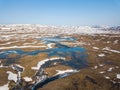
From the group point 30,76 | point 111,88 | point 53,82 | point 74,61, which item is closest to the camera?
point 111,88

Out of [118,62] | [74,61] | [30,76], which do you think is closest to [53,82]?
[30,76]

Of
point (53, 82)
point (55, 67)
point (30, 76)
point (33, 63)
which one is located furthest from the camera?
point (33, 63)

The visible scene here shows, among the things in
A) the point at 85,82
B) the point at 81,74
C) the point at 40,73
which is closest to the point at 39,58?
the point at 40,73

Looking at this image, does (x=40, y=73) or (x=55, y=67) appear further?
(x=55, y=67)

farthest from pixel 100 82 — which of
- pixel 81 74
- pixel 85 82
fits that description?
pixel 81 74

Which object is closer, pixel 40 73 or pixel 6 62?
pixel 40 73

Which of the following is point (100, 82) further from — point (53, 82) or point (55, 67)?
point (55, 67)

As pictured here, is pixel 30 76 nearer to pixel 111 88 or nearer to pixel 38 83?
pixel 38 83

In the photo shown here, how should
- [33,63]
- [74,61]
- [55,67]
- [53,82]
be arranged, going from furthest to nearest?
[74,61]
[33,63]
[55,67]
[53,82]

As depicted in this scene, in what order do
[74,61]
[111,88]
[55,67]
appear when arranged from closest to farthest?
[111,88], [55,67], [74,61]
